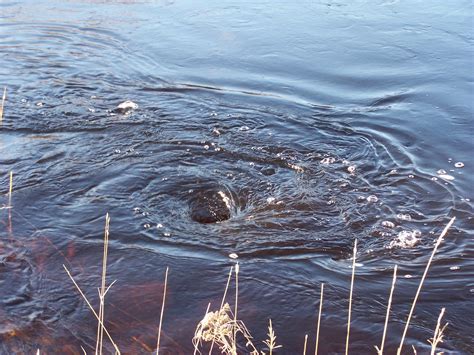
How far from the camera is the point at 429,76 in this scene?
295 inches

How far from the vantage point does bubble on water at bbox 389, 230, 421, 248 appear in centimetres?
452

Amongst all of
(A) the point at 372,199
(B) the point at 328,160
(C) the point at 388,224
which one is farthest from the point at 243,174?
(C) the point at 388,224

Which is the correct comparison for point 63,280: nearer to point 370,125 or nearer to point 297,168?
point 297,168

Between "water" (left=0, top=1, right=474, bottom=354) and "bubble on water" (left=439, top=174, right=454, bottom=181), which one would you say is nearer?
"water" (left=0, top=1, right=474, bottom=354)

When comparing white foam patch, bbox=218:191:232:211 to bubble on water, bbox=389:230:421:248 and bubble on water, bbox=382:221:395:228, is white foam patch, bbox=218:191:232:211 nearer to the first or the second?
bubble on water, bbox=382:221:395:228

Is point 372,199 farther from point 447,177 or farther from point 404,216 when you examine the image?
point 447,177

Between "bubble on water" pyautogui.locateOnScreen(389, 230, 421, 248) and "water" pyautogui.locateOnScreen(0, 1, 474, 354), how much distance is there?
0.01 metres

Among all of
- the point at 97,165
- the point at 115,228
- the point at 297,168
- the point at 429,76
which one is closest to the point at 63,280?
the point at 115,228

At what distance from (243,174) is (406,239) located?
4.82ft

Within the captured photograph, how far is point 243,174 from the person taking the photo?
5.44 m

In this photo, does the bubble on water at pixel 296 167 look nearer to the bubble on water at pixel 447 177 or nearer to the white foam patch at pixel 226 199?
the white foam patch at pixel 226 199

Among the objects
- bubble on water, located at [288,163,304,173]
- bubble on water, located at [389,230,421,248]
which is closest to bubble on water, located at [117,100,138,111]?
bubble on water, located at [288,163,304,173]

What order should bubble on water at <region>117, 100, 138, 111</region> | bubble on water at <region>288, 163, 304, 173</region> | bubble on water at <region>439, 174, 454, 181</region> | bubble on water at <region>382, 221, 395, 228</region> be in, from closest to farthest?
bubble on water at <region>382, 221, 395, 228</region>
bubble on water at <region>439, 174, 454, 181</region>
bubble on water at <region>288, 163, 304, 173</region>
bubble on water at <region>117, 100, 138, 111</region>

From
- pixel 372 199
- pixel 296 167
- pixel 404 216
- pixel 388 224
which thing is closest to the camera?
pixel 388 224
